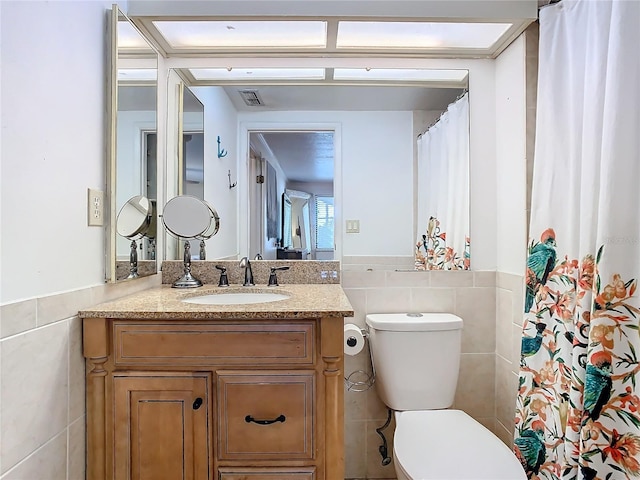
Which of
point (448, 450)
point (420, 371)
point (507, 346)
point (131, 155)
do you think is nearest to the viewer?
point (448, 450)

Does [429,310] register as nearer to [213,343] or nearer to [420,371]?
[420,371]

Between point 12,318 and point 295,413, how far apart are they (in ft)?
2.51

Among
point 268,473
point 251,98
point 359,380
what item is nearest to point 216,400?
point 268,473

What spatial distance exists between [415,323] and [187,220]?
3.43ft

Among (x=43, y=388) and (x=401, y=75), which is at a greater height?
(x=401, y=75)

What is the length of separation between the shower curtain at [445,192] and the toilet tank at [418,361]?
33 cm

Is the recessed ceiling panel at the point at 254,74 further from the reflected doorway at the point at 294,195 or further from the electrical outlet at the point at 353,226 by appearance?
the electrical outlet at the point at 353,226

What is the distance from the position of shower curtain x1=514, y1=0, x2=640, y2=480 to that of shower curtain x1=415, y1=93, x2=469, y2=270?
1.34 ft

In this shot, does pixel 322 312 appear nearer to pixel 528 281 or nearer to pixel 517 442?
pixel 528 281

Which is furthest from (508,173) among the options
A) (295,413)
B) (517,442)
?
(295,413)

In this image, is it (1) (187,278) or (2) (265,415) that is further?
(1) (187,278)

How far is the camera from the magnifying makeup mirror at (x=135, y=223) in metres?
1.44

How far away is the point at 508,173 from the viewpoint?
5.63 feet

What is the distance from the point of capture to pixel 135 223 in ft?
5.02
